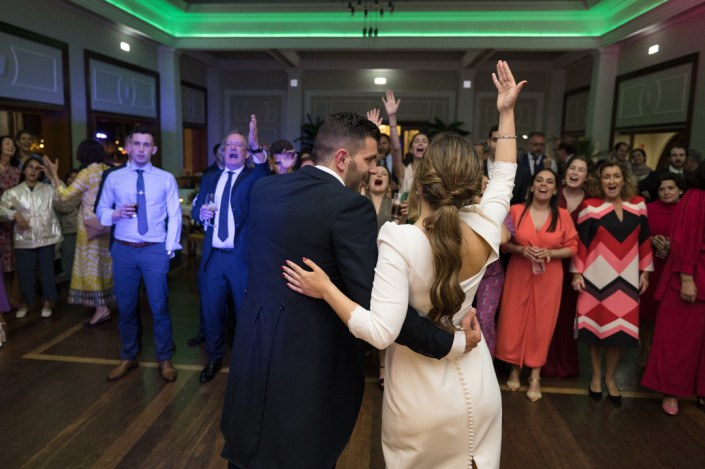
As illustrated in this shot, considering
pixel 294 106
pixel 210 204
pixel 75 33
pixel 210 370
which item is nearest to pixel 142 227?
pixel 210 204

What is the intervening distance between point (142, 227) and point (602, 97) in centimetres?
784

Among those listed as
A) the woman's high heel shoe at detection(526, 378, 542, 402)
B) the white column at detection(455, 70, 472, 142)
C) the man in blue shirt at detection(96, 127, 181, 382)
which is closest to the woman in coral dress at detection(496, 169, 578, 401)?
the woman's high heel shoe at detection(526, 378, 542, 402)

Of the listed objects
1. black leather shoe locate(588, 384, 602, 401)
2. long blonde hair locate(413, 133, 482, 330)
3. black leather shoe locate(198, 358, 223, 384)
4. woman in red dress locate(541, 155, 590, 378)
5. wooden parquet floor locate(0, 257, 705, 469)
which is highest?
long blonde hair locate(413, 133, 482, 330)

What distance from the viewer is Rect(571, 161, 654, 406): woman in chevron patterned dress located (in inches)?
126

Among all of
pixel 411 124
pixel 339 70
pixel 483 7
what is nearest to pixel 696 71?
pixel 483 7

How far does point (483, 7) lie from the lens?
7805 millimetres

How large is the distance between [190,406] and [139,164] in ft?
5.12

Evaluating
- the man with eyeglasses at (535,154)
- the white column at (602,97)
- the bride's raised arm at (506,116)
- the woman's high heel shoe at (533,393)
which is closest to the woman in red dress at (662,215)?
the woman's high heel shoe at (533,393)

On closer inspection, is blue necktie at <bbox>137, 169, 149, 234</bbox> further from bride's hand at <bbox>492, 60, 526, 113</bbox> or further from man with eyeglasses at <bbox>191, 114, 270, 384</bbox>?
bride's hand at <bbox>492, 60, 526, 113</bbox>

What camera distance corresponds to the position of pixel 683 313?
10.1 ft

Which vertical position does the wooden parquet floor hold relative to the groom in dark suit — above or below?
below

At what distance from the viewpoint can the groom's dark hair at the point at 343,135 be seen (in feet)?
4.98

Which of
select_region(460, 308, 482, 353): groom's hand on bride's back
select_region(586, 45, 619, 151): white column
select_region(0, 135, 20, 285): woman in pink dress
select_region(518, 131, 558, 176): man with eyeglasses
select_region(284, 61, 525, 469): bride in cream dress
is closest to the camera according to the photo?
select_region(284, 61, 525, 469): bride in cream dress

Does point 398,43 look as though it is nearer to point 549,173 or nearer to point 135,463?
point 549,173
